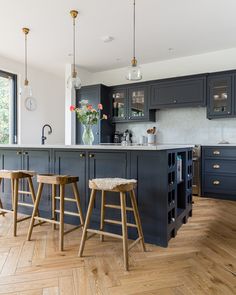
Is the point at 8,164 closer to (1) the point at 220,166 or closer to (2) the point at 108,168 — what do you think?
(2) the point at 108,168

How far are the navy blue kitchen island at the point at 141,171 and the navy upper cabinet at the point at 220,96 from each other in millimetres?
1671

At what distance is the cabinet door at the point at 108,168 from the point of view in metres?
2.39

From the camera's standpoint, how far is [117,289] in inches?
61.9

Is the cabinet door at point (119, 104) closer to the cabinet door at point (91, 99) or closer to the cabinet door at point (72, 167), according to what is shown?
the cabinet door at point (91, 99)

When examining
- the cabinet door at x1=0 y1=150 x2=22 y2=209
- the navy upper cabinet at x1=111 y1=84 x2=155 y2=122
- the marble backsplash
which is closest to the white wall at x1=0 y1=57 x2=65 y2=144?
the navy upper cabinet at x1=111 y1=84 x2=155 y2=122

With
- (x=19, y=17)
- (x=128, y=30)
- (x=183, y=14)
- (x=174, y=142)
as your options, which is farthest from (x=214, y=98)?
(x=19, y=17)

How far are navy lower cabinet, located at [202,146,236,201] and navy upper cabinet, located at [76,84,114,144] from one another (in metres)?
2.16

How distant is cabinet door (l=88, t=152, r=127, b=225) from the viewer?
94.0 inches

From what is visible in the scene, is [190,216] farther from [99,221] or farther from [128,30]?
[128,30]

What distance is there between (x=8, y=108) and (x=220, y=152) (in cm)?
433

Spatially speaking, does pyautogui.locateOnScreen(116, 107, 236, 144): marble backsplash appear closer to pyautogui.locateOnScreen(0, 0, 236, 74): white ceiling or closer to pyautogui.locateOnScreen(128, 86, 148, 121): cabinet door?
pyautogui.locateOnScreen(128, 86, 148, 121): cabinet door

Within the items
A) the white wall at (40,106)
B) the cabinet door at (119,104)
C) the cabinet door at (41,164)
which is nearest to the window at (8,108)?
the white wall at (40,106)

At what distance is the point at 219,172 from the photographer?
160 inches

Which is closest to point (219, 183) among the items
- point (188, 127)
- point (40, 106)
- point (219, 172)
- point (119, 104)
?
point (219, 172)
